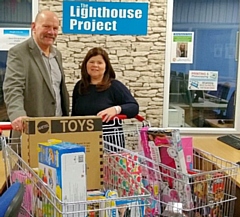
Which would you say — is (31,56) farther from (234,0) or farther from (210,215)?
(234,0)

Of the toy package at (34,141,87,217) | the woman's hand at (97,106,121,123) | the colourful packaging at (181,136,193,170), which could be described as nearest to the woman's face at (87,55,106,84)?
the woman's hand at (97,106,121,123)

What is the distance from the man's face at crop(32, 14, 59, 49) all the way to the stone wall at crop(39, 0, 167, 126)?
148 cm

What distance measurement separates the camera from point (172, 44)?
4.26m

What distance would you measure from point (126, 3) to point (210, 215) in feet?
9.78

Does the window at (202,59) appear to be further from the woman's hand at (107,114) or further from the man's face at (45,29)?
the woman's hand at (107,114)

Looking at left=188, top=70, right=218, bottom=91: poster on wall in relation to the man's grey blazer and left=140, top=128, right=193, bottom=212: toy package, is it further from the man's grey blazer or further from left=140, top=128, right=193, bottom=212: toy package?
left=140, top=128, right=193, bottom=212: toy package

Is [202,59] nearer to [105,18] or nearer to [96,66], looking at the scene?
[105,18]

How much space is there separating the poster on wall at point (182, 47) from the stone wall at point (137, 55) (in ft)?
0.41

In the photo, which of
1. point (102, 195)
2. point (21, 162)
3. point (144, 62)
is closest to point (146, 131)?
point (102, 195)

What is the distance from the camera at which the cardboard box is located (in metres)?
1.66

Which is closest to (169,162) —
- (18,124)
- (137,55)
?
(18,124)

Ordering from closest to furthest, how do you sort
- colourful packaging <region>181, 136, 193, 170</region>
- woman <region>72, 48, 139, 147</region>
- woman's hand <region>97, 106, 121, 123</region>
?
colourful packaging <region>181, 136, 193, 170</region> → woman's hand <region>97, 106, 121, 123</region> → woman <region>72, 48, 139, 147</region>

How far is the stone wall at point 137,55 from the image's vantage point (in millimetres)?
4191

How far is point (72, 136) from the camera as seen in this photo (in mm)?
1709
